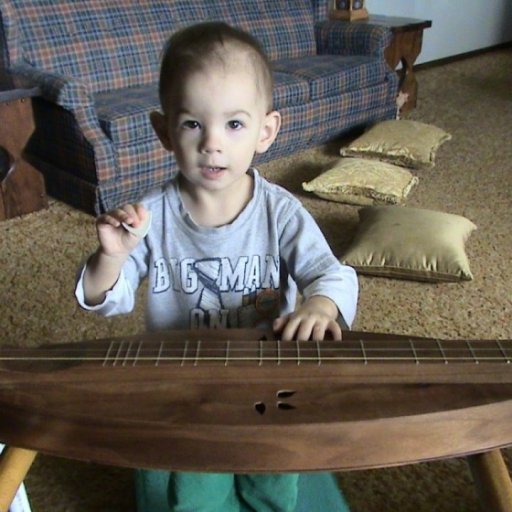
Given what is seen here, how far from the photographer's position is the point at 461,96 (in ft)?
12.1

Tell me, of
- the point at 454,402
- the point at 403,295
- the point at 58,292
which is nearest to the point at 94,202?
the point at 58,292

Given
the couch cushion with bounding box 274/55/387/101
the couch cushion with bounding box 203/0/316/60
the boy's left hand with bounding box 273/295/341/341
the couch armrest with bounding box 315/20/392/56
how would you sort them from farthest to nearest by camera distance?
the couch armrest with bounding box 315/20/392/56, the couch cushion with bounding box 203/0/316/60, the couch cushion with bounding box 274/55/387/101, the boy's left hand with bounding box 273/295/341/341

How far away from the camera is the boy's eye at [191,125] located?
2.85 ft

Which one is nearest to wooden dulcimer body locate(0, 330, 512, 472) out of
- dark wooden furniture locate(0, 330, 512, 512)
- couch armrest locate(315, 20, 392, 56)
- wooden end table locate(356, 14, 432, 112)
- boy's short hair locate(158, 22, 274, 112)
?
dark wooden furniture locate(0, 330, 512, 512)

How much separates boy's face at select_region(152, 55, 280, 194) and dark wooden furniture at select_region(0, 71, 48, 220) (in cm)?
126

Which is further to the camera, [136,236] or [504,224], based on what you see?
[504,224]

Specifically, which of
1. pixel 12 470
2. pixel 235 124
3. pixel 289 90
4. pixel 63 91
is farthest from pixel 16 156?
pixel 12 470

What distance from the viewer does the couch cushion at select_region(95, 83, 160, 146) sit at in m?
2.07

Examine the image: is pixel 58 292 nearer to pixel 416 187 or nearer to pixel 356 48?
pixel 416 187

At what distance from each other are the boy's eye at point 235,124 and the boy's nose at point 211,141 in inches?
1.0

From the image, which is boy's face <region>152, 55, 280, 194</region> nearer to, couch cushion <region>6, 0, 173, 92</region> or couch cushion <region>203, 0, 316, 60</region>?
couch cushion <region>6, 0, 173, 92</region>

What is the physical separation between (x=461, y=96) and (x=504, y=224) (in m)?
1.77

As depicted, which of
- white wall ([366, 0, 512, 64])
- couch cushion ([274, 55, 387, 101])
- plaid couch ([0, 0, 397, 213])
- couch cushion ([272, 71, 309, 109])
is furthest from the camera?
white wall ([366, 0, 512, 64])

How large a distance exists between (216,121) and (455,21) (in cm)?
413
